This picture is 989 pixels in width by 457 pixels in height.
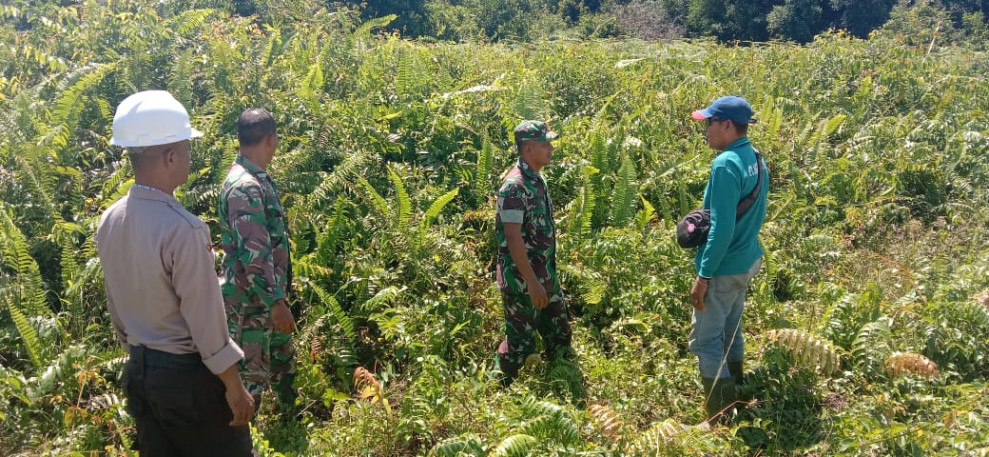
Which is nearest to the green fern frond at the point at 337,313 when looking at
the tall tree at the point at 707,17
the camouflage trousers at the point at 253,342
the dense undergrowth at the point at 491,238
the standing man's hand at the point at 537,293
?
the dense undergrowth at the point at 491,238

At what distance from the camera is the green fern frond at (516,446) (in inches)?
133

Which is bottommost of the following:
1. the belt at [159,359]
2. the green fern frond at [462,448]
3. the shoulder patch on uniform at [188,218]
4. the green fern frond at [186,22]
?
the green fern frond at [462,448]

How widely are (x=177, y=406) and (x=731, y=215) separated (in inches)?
118

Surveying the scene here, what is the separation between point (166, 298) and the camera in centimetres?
256

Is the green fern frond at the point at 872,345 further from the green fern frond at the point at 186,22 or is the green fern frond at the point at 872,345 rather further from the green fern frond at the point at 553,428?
the green fern frond at the point at 186,22

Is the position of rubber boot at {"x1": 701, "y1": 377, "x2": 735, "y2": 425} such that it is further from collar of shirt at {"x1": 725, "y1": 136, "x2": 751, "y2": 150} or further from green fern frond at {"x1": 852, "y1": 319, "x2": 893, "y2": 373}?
collar of shirt at {"x1": 725, "y1": 136, "x2": 751, "y2": 150}

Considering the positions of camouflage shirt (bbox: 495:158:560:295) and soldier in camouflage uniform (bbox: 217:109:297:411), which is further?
camouflage shirt (bbox: 495:158:560:295)

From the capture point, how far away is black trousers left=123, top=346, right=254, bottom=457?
8.61ft

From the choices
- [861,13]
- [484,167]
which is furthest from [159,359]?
[861,13]

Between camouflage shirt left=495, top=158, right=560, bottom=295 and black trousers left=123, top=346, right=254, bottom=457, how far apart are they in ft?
6.81

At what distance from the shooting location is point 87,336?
16.2 feet

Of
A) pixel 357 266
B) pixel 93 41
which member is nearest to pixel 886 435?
pixel 357 266

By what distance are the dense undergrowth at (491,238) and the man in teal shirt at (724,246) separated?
35 centimetres

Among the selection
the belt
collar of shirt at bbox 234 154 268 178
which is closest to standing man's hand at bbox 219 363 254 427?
the belt
